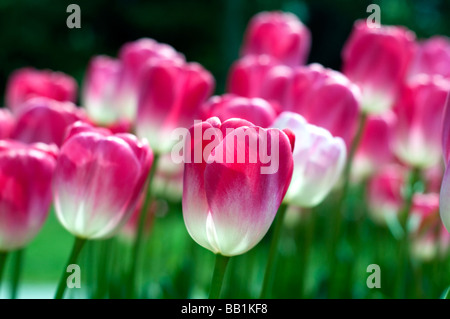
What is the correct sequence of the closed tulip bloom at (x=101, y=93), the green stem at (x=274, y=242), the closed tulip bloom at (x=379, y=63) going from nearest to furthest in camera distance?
the green stem at (x=274, y=242) < the closed tulip bloom at (x=379, y=63) < the closed tulip bloom at (x=101, y=93)

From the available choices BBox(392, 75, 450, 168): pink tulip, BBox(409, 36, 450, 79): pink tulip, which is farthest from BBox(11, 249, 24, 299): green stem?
BBox(409, 36, 450, 79): pink tulip

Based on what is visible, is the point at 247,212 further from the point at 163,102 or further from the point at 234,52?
the point at 234,52

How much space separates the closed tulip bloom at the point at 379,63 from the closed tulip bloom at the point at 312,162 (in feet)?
0.80

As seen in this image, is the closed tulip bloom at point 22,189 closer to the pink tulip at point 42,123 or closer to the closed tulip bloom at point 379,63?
the pink tulip at point 42,123

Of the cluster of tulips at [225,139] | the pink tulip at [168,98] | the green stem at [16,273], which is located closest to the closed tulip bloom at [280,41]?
the cluster of tulips at [225,139]

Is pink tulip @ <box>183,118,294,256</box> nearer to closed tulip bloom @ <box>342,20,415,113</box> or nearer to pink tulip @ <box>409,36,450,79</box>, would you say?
closed tulip bloom @ <box>342,20,415,113</box>

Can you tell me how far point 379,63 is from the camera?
2.91 ft

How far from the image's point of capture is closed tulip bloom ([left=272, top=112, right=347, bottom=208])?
66 cm

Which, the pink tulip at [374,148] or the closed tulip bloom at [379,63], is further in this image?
the pink tulip at [374,148]

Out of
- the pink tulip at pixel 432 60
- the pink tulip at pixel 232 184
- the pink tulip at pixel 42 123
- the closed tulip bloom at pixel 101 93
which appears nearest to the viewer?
the pink tulip at pixel 232 184

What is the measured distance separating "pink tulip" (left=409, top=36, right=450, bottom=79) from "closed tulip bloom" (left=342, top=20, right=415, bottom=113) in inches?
5.2

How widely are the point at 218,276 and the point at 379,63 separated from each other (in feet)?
1.54

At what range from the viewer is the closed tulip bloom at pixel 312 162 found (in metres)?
0.66

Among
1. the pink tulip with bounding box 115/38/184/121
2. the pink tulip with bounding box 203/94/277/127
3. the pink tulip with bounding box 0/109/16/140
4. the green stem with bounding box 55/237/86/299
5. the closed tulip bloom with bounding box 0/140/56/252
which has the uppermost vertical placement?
the pink tulip with bounding box 115/38/184/121
